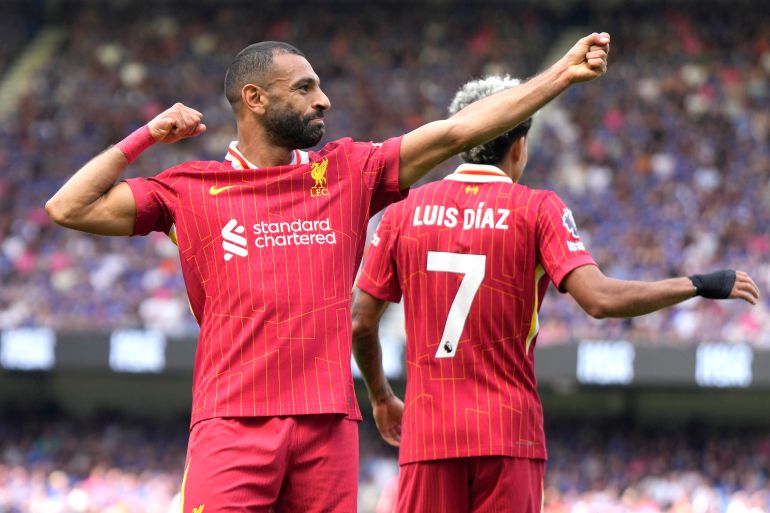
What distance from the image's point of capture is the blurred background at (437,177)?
15.5m

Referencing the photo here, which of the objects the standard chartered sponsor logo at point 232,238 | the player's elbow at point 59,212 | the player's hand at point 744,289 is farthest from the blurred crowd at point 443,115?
the player's elbow at point 59,212

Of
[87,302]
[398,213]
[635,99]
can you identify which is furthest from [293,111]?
[635,99]

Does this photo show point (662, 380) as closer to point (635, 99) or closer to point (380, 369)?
point (635, 99)

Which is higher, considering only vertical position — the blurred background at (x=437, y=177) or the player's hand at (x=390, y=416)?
the blurred background at (x=437, y=177)

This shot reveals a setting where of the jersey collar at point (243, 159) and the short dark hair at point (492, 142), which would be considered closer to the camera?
the jersey collar at point (243, 159)

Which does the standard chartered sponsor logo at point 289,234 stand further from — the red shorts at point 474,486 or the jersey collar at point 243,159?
the red shorts at point 474,486

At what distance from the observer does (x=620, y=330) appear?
618 inches

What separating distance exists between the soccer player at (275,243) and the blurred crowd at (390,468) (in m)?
8.19

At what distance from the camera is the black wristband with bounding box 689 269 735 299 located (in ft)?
14.3

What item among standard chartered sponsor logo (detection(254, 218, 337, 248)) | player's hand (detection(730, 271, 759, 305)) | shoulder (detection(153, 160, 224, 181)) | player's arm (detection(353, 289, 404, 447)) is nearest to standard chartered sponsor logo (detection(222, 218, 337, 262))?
standard chartered sponsor logo (detection(254, 218, 337, 248))

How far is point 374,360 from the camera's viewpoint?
5.29m

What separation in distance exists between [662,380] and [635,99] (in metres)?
5.86

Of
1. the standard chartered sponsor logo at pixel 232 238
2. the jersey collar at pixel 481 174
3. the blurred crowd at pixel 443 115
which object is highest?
the blurred crowd at pixel 443 115

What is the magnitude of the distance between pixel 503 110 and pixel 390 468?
12.4 metres
